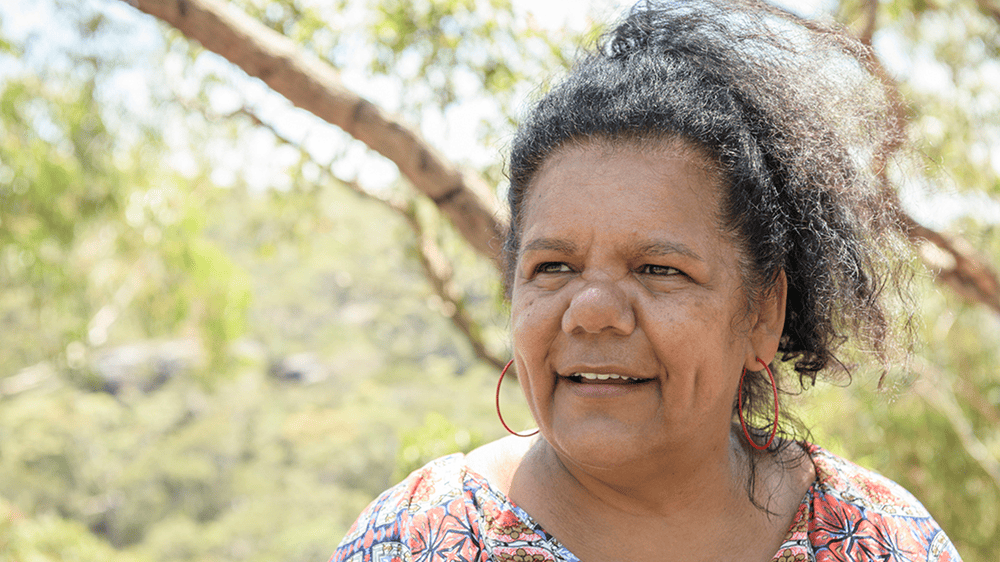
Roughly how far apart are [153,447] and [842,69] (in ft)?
130

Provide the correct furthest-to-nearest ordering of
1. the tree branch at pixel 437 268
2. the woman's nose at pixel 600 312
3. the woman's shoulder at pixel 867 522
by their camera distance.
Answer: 1. the tree branch at pixel 437 268
2. the woman's shoulder at pixel 867 522
3. the woman's nose at pixel 600 312

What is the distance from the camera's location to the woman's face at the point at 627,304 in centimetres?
127

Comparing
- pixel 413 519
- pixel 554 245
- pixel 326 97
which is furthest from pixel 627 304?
pixel 326 97

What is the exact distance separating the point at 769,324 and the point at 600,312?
0.43 metres

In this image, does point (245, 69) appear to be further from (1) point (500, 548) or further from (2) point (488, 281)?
(1) point (500, 548)

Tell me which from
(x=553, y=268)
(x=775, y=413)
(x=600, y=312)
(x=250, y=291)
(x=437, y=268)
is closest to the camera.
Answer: (x=600, y=312)

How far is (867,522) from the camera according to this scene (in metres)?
1.53

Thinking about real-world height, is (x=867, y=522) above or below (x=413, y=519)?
above

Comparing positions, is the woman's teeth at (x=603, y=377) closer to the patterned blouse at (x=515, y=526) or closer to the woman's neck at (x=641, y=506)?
the woman's neck at (x=641, y=506)

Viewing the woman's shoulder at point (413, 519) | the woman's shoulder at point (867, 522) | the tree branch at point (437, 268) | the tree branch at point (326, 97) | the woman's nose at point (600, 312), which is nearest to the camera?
the woman's nose at point (600, 312)

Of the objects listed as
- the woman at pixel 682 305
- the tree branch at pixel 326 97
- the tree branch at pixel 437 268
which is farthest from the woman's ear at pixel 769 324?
the tree branch at pixel 437 268

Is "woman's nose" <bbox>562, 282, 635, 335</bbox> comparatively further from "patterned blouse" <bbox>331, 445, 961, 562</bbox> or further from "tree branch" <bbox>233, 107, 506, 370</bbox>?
"tree branch" <bbox>233, 107, 506, 370</bbox>

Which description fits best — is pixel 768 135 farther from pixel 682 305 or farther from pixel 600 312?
pixel 600 312

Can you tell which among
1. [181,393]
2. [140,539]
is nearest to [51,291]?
[140,539]
